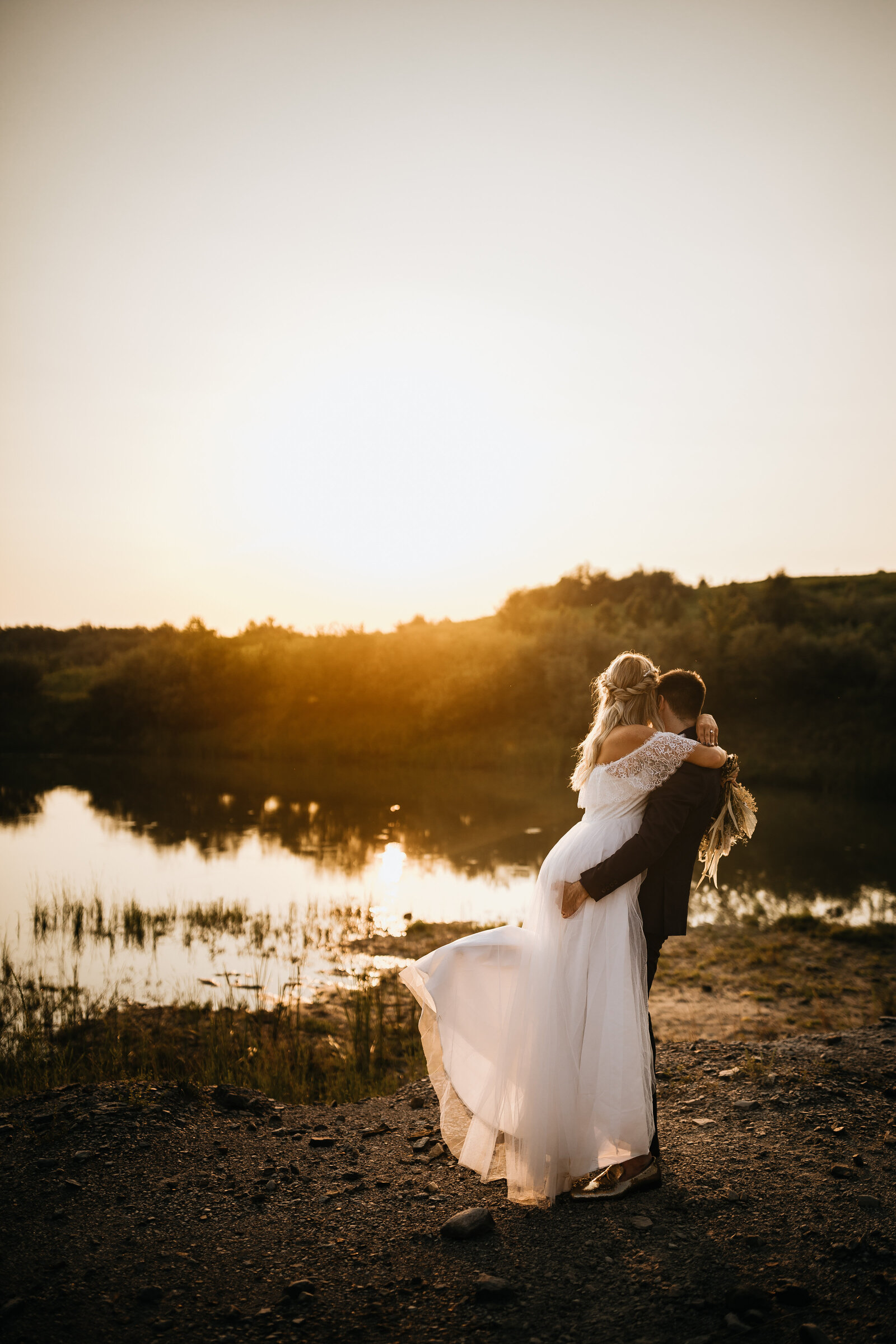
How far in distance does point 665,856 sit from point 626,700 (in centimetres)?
81

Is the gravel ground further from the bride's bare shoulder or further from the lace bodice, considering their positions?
the bride's bare shoulder

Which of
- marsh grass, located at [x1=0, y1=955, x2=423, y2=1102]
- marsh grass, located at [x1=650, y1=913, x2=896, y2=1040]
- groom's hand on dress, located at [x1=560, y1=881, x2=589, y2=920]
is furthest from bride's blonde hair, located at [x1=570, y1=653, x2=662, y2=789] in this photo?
marsh grass, located at [x1=650, y1=913, x2=896, y2=1040]

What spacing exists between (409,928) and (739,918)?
17.1 ft

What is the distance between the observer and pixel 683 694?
4180 mm

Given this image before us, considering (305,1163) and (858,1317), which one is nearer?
(858,1317)

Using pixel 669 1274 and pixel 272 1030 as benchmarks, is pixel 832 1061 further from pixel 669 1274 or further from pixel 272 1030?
pixel 272 1030

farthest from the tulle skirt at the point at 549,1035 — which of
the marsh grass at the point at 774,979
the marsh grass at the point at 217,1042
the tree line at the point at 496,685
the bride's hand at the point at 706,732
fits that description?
the tree line at the point at 496,685

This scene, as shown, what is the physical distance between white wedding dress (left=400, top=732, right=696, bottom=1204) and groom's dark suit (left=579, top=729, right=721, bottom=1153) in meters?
0.07

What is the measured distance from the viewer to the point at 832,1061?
559cm

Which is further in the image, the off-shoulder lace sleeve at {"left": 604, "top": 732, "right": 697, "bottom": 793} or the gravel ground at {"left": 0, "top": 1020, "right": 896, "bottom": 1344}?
the off-shoulder lace sleeve at {"left": 604, "top": 732, "right": 697, "bottom": 793}

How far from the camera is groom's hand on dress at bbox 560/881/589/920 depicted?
3918 mm

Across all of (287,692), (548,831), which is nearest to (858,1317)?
(548,831)

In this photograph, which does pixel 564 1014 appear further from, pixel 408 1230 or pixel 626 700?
pixel 626 700

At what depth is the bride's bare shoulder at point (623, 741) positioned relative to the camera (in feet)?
13.1
